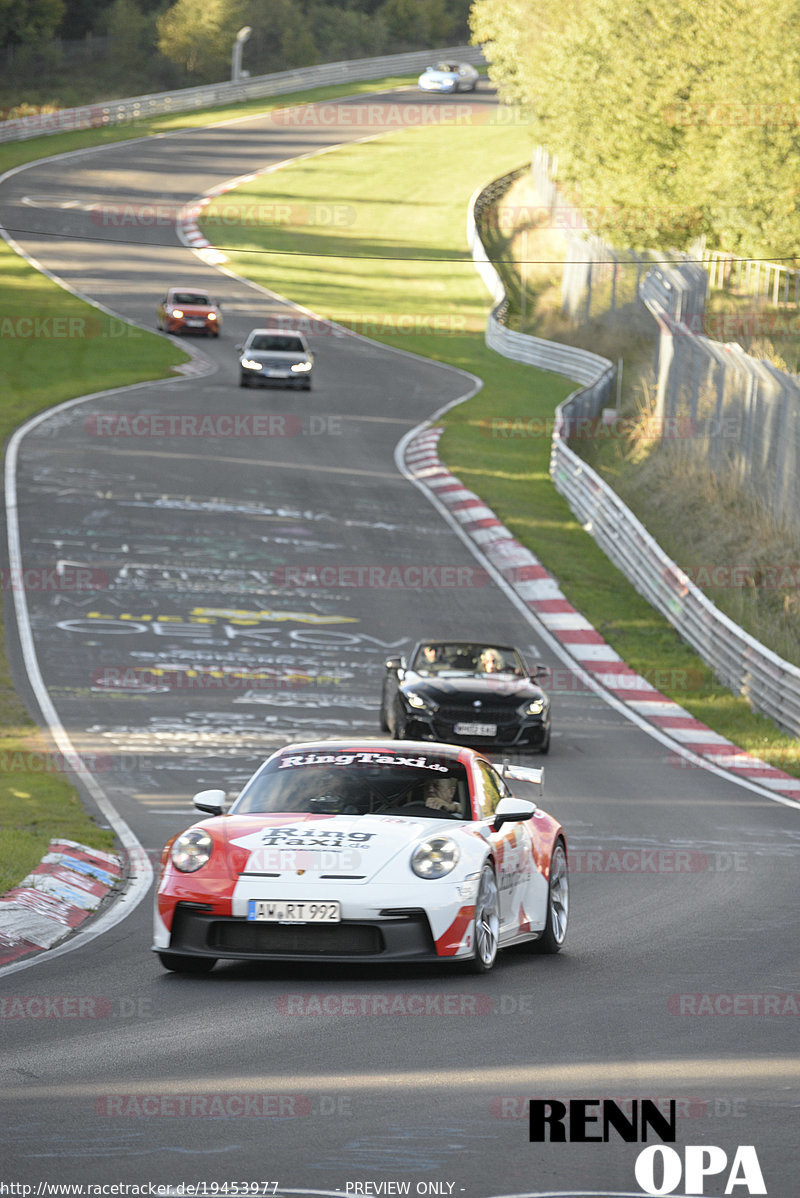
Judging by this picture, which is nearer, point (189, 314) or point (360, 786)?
point (360, 786)

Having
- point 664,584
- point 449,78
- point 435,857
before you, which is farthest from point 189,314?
point 449,78

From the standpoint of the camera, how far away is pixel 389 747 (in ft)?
35.1

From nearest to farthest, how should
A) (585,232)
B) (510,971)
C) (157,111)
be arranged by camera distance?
(510,971), (585,232), (157,111)

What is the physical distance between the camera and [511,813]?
9992 mm

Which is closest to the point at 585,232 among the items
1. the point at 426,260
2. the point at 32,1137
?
the point at 426,260

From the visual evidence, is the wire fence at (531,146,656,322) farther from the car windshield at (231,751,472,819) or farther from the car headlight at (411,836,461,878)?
the car headlight at (411,836,461,878)

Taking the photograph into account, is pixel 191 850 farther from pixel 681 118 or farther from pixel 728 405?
pixel 681 118

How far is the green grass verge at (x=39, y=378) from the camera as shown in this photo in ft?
46.2

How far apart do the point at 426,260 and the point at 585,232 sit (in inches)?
469

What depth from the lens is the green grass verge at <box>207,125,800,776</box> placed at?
85.1ft

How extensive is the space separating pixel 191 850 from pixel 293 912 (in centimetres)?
79

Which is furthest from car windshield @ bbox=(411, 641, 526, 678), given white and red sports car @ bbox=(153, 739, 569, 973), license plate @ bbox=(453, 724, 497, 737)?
white and red sports car @ bbox=(153, 739, 569, 973)

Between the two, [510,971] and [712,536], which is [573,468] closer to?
[712,536]

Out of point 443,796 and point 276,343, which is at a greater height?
point 443,796
